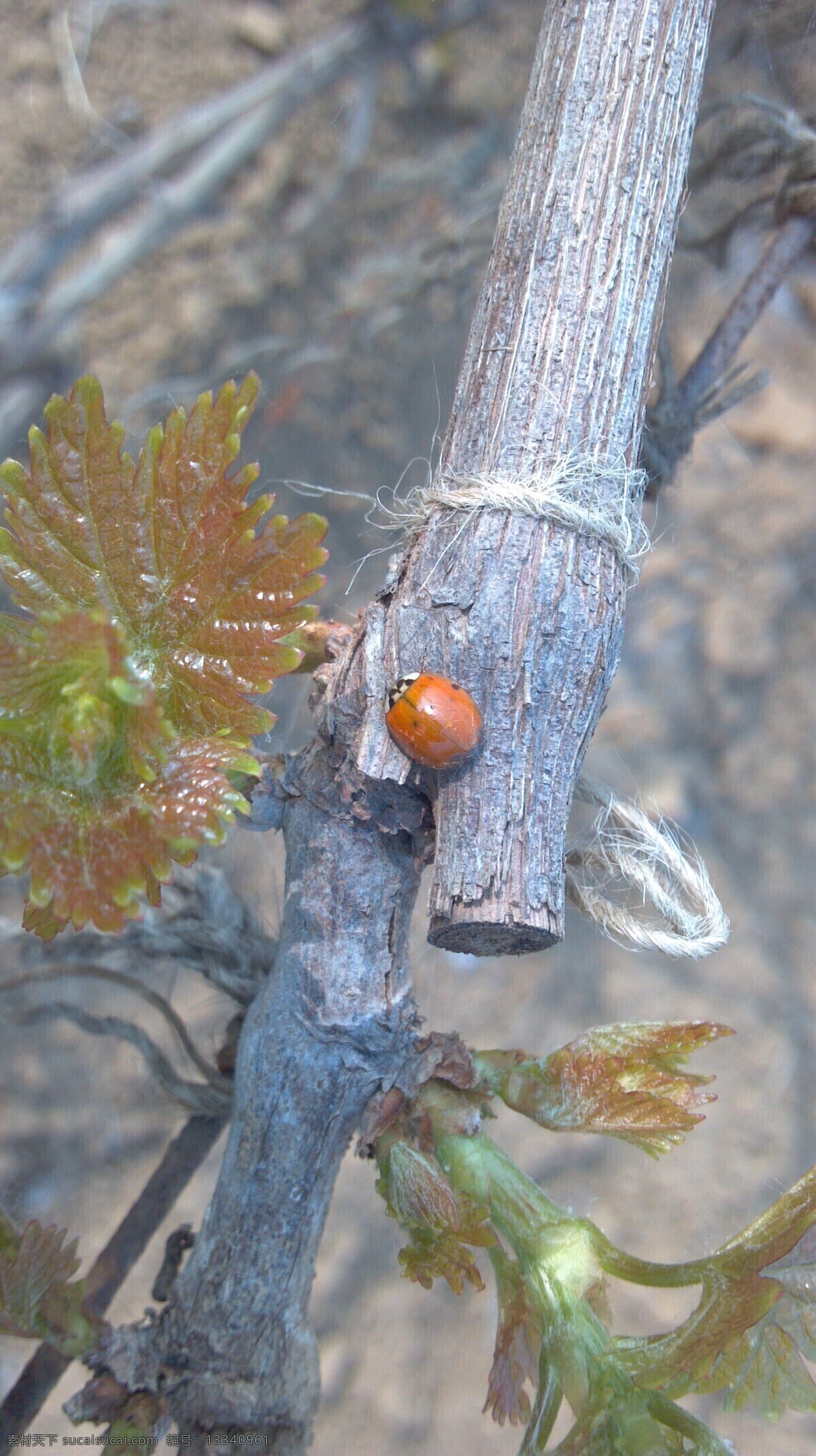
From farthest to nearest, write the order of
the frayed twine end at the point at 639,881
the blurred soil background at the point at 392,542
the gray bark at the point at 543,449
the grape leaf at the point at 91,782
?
1. the blurred soil background at the point at 392,542
2. the frayed twine end at the point at 639,881
3. the gray bark at the point at 543,449
4. the grape leaf at the point at 91,782

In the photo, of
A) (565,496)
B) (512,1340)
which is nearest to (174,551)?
(565,496)

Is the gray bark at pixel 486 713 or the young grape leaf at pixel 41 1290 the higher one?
the gray bark at pixel 486 713

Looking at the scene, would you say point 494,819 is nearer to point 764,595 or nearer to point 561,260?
point 561,260

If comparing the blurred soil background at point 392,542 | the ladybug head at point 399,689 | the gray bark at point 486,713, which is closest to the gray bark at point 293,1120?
the gray bark at point 486,713

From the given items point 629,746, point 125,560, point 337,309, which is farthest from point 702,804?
point 125,560

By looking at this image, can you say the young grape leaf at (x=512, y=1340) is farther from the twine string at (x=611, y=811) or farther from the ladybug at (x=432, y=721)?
the ladybug at (x=432, y=721)

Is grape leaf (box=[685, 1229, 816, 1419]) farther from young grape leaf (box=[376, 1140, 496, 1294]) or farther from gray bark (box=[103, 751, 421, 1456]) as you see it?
gray bark (box=[103, 751, 421, 1456])

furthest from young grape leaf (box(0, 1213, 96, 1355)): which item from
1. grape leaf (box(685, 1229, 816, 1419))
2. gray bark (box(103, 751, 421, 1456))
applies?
grape leaf (box(685, 1229, 816, 1419))
